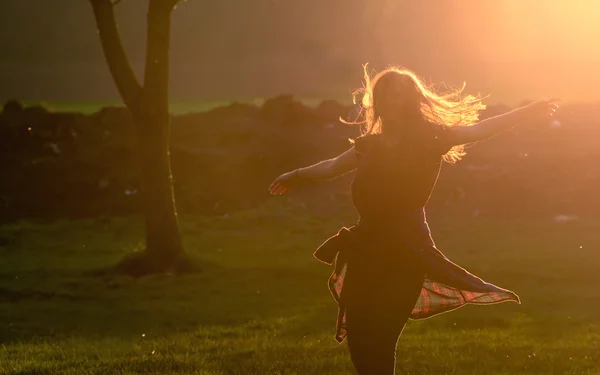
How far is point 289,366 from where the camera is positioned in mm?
8805

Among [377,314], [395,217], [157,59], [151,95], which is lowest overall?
[377,314]

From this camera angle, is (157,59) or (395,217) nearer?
(395,217)

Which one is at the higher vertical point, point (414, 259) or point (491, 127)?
point (491, 127)

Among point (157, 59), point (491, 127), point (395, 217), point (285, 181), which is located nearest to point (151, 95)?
point (157, 59)

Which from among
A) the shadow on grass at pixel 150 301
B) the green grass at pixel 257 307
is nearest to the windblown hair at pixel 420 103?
the green grass at pixel 257 307

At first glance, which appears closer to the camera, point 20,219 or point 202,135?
point 20,219

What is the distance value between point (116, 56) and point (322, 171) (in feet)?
29.9

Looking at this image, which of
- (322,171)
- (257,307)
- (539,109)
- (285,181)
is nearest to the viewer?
(539,109)

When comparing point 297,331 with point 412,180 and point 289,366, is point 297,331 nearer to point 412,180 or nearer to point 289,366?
point 289,366

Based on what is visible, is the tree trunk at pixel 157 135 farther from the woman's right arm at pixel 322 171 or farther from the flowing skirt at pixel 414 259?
the flowing skirt at pixel 414 259

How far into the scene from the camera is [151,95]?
1402 centimetres

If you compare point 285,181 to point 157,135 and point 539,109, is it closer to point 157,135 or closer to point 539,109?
point 539,109

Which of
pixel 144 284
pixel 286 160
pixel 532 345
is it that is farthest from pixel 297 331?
pixel 286 160

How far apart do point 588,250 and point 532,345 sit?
711 cm
